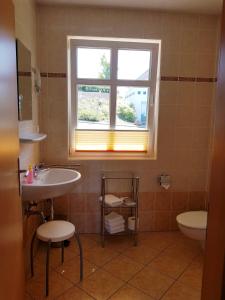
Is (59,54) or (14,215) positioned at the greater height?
(59,54)

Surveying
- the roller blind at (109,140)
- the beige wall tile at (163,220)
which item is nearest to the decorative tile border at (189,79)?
the roller blind at (109,140)

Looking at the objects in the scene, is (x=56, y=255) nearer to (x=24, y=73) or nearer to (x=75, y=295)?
(x=75, y=295)

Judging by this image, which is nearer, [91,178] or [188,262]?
[188,262]

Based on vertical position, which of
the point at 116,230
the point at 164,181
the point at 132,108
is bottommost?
the point at 116,230

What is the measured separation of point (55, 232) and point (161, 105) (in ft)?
5.38

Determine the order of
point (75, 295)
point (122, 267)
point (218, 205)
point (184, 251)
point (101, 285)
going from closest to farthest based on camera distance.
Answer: point (218, 205)
point (75, 295)
point (101, 285)
point (122, 267)
point (184, 251)

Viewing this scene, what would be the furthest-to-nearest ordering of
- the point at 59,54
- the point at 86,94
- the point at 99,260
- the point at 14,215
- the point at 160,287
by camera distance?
the point at 86,94
the point at 59,54
the point at 99,260
the point at 160,287
the point at 14,215

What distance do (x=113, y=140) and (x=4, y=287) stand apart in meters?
1.92

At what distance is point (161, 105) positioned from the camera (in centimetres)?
275

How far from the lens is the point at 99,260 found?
2.39 meters

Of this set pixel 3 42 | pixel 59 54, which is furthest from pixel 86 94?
pixel 3 42

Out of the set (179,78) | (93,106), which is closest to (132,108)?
(93,106)

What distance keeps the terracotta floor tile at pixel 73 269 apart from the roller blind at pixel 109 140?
114cm

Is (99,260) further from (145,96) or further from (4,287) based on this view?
(145,96)
